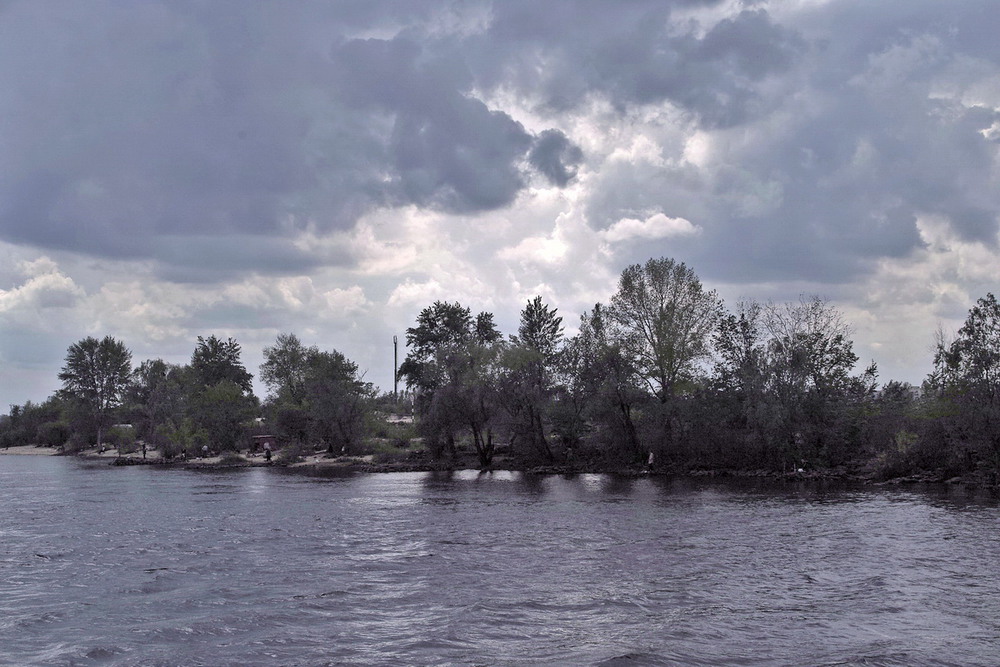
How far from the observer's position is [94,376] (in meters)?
138

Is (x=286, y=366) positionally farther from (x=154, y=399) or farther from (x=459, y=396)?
(x=459, y=396)

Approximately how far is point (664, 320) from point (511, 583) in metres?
48.3

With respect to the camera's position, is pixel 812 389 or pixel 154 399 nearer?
pixel 812 389

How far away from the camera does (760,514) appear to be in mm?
37312

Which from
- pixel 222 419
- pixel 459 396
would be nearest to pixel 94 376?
pixel 222 419

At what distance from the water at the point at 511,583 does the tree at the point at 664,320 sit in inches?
964

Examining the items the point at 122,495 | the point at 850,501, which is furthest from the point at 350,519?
the point at 850,501

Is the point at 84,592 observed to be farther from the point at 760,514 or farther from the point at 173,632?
the point at 760,514

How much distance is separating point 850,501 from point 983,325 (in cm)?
1652

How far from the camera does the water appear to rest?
16859 millimetres

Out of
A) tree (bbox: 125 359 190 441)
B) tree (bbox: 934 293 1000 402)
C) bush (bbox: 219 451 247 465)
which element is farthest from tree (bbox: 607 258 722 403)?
tree (bbox: 125 359 190 441)

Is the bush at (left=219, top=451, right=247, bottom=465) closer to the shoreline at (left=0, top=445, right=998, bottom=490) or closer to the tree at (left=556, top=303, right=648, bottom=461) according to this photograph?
the shoreline at (left=0, top=445, right=998, bottom=490)

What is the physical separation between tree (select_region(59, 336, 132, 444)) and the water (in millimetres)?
102745

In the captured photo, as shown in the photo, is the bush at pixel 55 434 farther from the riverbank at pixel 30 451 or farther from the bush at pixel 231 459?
the bush at pixel 231 459
